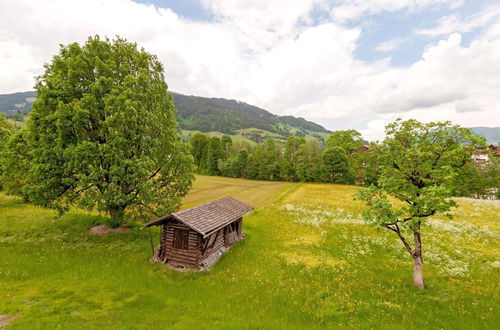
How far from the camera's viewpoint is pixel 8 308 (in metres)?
12.3

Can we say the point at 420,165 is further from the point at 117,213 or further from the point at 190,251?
the point at 117,213

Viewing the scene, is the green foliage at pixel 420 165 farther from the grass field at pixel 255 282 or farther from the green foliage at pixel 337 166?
the green foliage at pixel 337 166

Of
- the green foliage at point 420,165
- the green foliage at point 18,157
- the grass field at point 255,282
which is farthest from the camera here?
the green foliage at point 18,157

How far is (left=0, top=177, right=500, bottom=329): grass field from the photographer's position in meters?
11.9

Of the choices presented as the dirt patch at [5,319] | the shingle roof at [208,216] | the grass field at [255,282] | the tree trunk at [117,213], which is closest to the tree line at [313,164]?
the grass field at [255,282]

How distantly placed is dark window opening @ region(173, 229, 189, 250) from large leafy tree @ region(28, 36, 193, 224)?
5.09 meters

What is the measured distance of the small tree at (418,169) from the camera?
13.1m

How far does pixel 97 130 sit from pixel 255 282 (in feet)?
66.8

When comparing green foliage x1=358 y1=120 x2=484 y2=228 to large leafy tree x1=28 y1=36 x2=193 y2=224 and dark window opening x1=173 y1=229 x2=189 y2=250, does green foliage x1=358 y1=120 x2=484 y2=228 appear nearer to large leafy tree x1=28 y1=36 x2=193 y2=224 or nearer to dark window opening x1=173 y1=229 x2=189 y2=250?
dark window opening x1=173 y1=229 x2=189 y2=250

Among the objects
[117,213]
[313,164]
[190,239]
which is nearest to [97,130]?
[117,213]

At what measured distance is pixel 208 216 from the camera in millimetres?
19641

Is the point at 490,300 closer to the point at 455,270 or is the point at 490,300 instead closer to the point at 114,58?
the point at 455,270

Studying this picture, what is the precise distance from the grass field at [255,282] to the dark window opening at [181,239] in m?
1.94

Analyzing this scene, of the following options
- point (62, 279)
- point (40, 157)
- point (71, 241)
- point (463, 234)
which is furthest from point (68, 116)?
point (463, 234)
